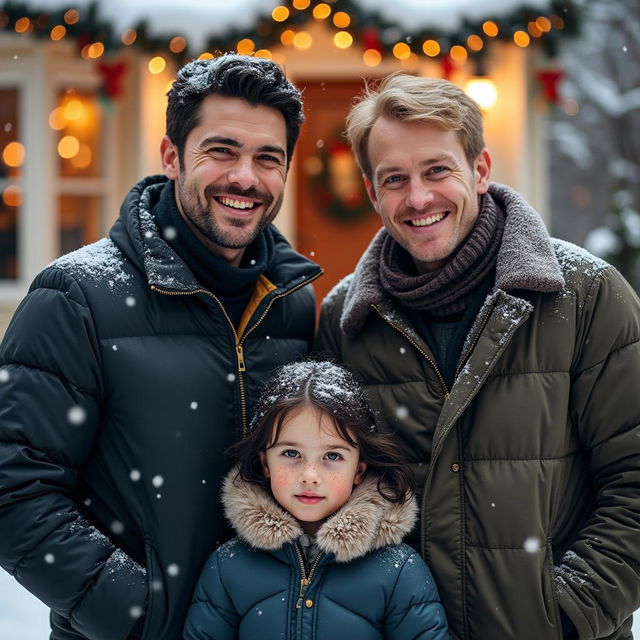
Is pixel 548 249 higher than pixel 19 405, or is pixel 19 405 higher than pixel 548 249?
pixel 548 249

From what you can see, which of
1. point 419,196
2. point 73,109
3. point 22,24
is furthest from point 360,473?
point 73,109

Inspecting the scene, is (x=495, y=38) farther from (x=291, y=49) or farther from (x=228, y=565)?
(x=228, y=565)

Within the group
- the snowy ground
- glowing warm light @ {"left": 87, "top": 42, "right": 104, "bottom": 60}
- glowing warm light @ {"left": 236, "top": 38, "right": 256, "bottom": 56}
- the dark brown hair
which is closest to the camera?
the dark brown hair

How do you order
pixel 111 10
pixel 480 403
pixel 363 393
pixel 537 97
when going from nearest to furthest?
pixel 480 403 → pixel 363 393 → pixel 111 10 → pixel 537 97

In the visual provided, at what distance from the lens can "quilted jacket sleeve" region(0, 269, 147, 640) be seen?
8.03 feet

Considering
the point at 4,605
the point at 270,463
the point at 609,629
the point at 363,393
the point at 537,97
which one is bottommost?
the point at 4,605

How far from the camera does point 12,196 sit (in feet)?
28.1

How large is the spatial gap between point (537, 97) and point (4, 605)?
243 inches

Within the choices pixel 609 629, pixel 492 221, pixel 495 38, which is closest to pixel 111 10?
pixel 495 38

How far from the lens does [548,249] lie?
2.70 m

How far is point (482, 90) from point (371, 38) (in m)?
1.24

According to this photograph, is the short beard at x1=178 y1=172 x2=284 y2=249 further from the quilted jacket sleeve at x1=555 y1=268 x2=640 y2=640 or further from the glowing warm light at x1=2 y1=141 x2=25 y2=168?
the glowing warm light at x1=2 y1=141 x2=25 y2=168

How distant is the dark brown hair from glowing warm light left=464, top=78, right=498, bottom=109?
571cm

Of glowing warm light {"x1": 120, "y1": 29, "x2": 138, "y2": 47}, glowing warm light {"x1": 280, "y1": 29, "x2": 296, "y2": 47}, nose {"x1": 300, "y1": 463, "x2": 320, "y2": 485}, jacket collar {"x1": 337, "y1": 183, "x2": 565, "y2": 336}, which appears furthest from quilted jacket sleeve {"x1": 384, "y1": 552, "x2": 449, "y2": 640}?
glowing warm light {"x1": 120, "y1": 29, "x2": 138, "y2": 47}
